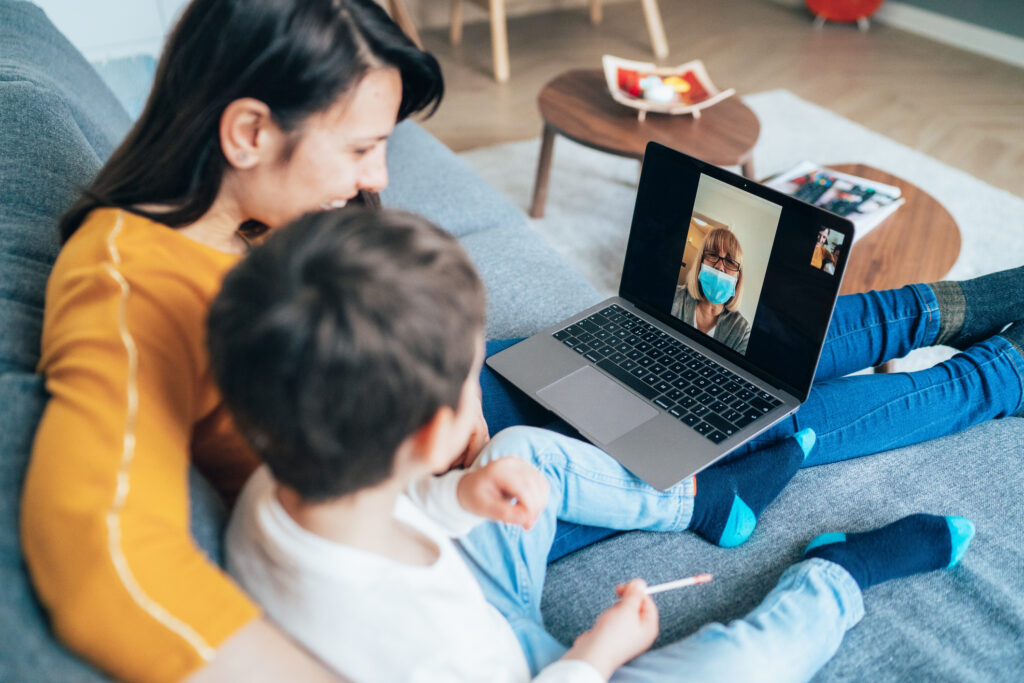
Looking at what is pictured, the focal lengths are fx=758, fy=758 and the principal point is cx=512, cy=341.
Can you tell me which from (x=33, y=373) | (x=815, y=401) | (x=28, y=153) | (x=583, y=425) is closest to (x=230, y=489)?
(x=33, y=373)

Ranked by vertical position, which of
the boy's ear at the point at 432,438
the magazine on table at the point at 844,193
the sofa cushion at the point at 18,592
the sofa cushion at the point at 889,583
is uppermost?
the boy's ear at the point at 432,438

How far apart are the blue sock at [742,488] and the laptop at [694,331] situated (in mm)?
43

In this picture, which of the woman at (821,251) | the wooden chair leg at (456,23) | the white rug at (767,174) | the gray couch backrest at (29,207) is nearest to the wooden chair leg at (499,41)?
the wooden chair leg at (456,23)

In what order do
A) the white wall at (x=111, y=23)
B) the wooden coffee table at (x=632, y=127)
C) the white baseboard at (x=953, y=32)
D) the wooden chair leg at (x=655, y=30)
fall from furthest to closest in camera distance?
the wooden chair leg at (x=655, y=30) → the white baseboard at (x=953, y=32) → the white wall at (x=111, y=23) → the wooden coffee table at (x=632, y=127)

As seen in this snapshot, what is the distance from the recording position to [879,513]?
1.05 metres

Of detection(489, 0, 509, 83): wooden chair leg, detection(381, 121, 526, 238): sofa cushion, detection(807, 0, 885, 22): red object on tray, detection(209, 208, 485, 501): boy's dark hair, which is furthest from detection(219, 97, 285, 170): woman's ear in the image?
detection(807, 0, 885, 22): red object on tray

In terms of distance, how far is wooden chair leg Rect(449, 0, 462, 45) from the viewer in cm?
392

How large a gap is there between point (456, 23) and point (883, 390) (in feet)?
11.2

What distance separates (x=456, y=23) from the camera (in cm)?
398

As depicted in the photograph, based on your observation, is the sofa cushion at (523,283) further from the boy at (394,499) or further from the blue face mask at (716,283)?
the boy at (394,499)

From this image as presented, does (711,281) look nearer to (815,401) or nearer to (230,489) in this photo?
(815,401)

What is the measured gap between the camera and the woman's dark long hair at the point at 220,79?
2.57ft

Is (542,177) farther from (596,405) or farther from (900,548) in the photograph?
(900,548)

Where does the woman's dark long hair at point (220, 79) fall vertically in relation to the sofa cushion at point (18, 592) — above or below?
above
